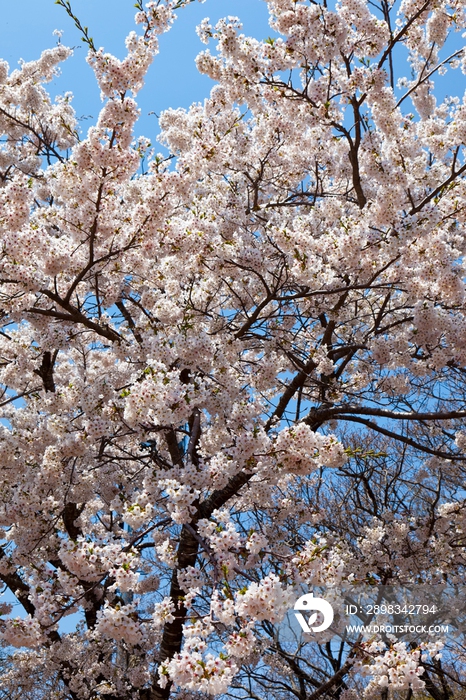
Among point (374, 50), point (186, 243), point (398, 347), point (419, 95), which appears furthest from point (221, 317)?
point (419, 95)

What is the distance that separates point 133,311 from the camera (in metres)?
7.91

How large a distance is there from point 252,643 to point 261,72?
5.20 m

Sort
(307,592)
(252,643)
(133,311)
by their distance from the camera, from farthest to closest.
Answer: (133,311)
(307,592)
(252,643)

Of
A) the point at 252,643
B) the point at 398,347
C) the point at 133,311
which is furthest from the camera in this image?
the point at 133,311

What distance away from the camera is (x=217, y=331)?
604 cm

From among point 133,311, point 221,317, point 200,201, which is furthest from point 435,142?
point 133,311

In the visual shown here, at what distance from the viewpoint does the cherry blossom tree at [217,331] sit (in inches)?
171

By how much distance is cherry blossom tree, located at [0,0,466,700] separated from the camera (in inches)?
171

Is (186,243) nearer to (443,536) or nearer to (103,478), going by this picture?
(103,478)

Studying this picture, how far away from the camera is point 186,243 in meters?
5.53

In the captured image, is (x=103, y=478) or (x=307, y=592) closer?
(x=307, y=592)

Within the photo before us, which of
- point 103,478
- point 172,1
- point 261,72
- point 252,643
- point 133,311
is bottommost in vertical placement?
point 252,643

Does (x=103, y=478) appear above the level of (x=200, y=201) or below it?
below

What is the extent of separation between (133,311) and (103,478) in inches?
85.6
